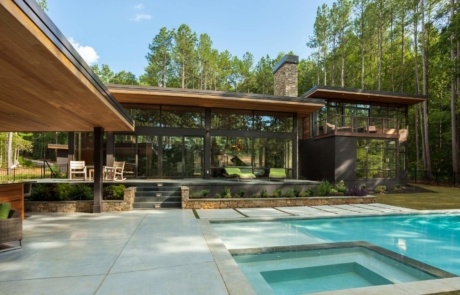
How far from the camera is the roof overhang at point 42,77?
2.66m

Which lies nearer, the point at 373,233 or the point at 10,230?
the point at 10,230

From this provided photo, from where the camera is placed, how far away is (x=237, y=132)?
14.5 m

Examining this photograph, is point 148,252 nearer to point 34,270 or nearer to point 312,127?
point 34,270

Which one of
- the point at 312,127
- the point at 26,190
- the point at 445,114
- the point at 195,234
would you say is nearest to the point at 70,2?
the point at 26,190

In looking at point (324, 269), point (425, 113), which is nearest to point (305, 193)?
point (324, 269)

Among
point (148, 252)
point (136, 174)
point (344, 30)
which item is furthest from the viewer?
point (344, 30)

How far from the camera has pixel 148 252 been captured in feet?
15.8

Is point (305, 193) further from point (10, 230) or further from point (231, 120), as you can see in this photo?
point (10, 230)

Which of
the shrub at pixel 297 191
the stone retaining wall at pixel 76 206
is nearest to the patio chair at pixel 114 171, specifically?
the stone retaining wall at pixel 76 206

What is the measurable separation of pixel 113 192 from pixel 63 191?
156 centimetres

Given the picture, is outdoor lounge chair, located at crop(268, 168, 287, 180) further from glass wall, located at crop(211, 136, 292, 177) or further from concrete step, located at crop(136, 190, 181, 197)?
concrete step, located at crop(136, 190, 181, 197)

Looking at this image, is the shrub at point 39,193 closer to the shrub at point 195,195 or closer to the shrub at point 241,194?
the shrub at point 195,195

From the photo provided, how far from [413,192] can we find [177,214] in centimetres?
1389

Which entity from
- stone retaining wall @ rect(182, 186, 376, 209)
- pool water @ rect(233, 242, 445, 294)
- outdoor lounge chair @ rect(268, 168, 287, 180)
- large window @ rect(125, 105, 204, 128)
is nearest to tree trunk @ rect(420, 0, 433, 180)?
stone retaining wall @ rect(182, 186, 376, 209)
